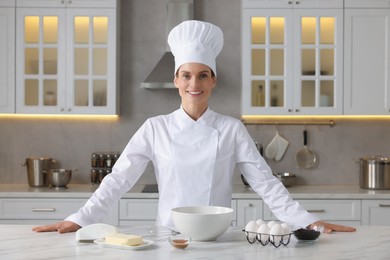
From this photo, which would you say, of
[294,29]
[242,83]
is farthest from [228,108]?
[294,29]

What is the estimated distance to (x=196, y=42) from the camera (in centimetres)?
260

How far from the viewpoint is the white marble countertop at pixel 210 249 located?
6.17 feet

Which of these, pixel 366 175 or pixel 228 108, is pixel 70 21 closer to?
pixel 228 108

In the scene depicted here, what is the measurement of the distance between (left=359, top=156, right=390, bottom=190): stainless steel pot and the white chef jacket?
6.85 feet

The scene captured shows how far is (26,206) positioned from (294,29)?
242 centimetres

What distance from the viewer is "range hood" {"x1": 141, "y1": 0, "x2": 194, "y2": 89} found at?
15.1ft

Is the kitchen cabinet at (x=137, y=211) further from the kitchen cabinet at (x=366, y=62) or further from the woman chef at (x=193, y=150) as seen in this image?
the kitchen cabinet at (x=366, y=62)

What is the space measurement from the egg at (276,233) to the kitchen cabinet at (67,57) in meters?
2.78

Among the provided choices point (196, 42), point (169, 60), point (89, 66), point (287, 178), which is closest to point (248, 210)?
point (287, 178)

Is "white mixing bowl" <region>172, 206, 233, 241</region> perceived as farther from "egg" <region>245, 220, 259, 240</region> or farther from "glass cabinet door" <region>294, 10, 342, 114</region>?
"glass cabinet door" <region>294, 10, 342, 114</region>

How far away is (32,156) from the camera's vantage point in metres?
4.95

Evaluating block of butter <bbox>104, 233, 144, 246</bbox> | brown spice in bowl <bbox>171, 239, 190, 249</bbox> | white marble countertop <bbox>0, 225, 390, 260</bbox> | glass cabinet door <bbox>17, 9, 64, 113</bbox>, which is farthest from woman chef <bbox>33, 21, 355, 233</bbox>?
glass cabinet door <bbox>17, 9, 64, 113</bbox>

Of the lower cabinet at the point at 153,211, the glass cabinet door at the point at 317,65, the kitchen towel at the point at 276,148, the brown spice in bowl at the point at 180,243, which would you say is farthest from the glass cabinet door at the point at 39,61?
the brown spice in bowl at the point at 180,243

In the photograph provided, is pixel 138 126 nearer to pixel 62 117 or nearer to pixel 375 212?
pixel 62 117
